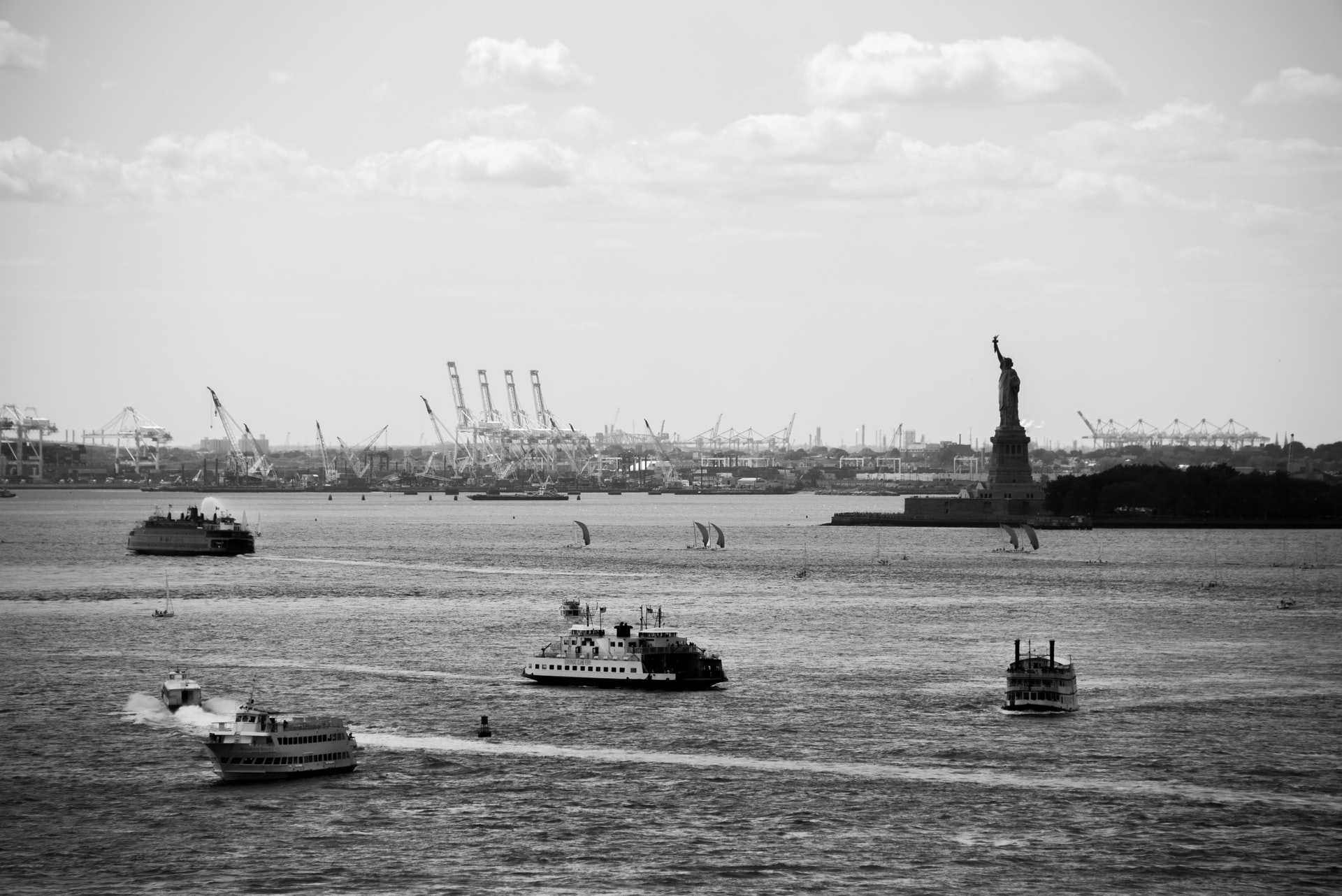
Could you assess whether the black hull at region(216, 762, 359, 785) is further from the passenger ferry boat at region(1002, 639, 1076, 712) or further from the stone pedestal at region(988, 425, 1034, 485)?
the stone pedestal at region(988, 425, 1034, 485)

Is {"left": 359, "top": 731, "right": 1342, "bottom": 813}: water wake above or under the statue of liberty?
under

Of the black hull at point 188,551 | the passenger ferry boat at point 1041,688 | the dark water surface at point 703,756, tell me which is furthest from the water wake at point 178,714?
the black hull at point 188,551

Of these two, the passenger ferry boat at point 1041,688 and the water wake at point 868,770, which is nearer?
the water wake at point 868,770

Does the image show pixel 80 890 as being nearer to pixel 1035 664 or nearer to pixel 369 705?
pixel 369 705

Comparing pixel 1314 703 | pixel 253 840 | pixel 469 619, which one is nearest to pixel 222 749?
Answer: pixel 253 840

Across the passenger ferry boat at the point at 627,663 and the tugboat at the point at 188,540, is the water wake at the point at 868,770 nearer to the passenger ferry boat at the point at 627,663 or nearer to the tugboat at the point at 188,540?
the passenger ferry boat at the point at 627,663

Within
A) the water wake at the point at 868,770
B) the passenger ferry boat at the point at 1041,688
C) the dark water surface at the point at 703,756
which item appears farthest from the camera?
the passenger ferry boat at the point at 1041,688

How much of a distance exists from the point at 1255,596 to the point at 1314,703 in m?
47.8

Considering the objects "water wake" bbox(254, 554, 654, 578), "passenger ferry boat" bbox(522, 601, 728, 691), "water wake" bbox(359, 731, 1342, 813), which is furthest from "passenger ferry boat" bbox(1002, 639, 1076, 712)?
"water wake" bbox(254, 554, 654, 578)

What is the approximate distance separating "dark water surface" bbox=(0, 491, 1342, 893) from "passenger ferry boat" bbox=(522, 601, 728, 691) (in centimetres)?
122

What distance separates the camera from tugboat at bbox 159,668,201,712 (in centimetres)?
5984

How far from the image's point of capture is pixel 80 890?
1524 inches

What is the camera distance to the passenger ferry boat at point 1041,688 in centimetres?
6031

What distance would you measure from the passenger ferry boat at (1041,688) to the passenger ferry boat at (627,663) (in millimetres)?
12011
